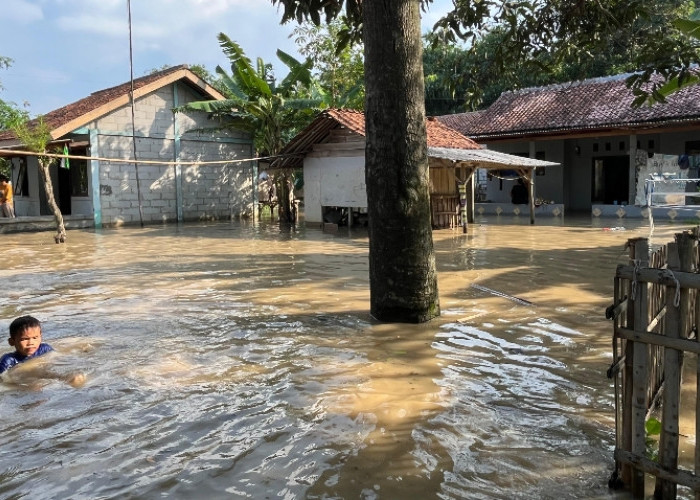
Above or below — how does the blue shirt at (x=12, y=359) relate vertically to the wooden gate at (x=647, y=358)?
below

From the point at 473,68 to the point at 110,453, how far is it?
5.59m

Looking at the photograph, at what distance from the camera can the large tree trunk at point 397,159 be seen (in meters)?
6.16

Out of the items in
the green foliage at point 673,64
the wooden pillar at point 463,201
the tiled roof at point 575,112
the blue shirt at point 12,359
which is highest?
the tiled roof at point 575,112

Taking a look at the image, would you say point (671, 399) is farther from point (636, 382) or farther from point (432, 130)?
point (432, 130)

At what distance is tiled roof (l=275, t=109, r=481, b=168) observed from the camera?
1775cm

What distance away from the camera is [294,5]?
262 inches

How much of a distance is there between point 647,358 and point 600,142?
2206cm

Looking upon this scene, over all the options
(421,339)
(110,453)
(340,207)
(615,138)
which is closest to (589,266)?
(421,339)

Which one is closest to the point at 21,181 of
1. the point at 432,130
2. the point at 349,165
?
the point at 349,165

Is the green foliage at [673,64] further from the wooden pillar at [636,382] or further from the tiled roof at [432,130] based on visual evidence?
the tiled roof at [432,130]

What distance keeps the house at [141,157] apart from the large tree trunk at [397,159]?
43.1ft

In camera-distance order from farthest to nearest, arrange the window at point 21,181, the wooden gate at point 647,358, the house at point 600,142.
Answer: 1. the window at point 21,181
2. the house at point 600,142
3. the wooden gate at point 647,358

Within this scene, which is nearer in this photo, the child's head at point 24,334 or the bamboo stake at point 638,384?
the bamboo stake at point 638,384

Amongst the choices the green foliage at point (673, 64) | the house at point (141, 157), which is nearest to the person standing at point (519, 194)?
the house at point (141, 157)
